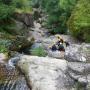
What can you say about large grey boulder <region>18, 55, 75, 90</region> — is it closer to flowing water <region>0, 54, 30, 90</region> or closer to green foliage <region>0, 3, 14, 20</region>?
A: flowing water <region>0, 54, 30, 90</region>

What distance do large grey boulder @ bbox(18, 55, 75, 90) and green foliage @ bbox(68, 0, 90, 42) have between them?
10251mm

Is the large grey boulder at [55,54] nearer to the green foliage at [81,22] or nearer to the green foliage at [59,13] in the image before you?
the green foliage at [81,22]

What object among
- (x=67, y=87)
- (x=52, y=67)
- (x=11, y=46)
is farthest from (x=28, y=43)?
(x=67, y=87)

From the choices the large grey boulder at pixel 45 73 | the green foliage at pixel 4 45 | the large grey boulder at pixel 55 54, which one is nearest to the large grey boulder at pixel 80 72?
the large grey boulder at pixel 45 73

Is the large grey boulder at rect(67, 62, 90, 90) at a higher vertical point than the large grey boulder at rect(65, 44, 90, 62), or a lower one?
higher

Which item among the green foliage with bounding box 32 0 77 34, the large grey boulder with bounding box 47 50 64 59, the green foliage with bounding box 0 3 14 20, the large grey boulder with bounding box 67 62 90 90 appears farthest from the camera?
the green foliage with bounding box 32 0 77 34

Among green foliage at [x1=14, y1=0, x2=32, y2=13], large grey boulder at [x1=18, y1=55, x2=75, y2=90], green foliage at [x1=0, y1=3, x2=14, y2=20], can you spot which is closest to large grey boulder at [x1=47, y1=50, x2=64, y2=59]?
large grey boulder at [x1=18, y1=55, x2=75, y2=90]

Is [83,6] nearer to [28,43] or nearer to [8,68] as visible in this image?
[28,43]

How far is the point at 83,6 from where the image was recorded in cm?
2475

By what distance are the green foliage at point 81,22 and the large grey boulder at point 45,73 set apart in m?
10.3

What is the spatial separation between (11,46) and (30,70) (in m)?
6.72

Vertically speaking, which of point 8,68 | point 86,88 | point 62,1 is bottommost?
point 62,1

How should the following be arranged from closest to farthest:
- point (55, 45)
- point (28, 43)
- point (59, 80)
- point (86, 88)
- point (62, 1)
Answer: point (86, 88), point (59, 80), point (55, 45), point (28, 43), point (62, 1)

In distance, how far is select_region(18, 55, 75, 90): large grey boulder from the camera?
11611mm
